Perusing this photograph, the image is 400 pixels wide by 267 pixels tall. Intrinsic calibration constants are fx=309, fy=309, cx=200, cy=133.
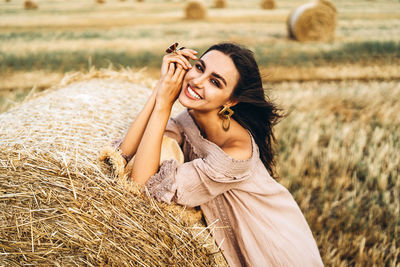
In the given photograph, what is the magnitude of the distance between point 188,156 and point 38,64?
8341 mm

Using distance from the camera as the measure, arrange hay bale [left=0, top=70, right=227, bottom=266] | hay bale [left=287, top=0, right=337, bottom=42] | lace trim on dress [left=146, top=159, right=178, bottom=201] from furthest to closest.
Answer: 1. hay bale [left=287, top=0, right=337, bottom=42]
2. lace trim on dress [left=146, top=159, right=178, bottom=201]
3. hay bale [left=0, top=70, right=227, bottom=266]

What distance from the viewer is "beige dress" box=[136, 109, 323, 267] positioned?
1810mm

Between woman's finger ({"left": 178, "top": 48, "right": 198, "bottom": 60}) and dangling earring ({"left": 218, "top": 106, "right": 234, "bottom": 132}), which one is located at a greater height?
woman's finger ({"left": 178, "top": 48, "right": 198, "bottom": 60})

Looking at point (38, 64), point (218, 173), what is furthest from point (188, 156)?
point (38, 64)

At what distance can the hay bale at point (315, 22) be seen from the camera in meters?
11.7

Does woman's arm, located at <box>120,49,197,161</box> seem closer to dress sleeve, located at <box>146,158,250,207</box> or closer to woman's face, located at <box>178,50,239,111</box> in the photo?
woman's face, located at <box>178,50,239,111</box>

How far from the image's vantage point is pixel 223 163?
1.84 metres

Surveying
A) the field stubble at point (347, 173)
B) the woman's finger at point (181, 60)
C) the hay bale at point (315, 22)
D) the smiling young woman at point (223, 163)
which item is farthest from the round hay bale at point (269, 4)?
the woman's finger at point (181, 60)

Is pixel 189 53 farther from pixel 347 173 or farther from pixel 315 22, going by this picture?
pixel 315 22

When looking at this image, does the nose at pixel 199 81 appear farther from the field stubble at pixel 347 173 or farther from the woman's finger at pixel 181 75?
the field stubble at pixel 347 173

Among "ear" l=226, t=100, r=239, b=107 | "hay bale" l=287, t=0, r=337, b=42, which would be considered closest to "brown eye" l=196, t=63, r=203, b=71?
"ear" l=226, t=100, r=239, b=107

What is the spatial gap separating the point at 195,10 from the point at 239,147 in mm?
18247

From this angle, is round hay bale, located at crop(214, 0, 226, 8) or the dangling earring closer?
the dangling earring

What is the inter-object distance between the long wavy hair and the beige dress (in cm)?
25
